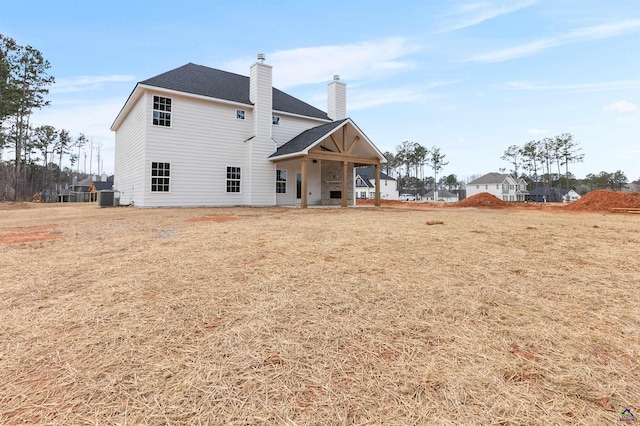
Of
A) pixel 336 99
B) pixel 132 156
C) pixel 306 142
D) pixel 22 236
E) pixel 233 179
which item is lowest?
pixel 22 236

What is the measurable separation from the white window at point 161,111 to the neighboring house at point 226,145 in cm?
4

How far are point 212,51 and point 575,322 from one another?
21.7m

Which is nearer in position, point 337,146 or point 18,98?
point 337,146

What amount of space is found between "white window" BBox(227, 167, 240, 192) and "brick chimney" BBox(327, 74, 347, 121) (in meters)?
7.77

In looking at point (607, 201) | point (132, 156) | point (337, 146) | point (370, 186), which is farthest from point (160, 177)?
point (370, 186)

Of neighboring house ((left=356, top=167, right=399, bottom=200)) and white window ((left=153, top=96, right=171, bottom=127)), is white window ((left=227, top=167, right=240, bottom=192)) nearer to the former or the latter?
white window ((left=153, top=96, right=171, bottom=127))

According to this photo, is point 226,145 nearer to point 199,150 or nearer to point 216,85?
point 199,150

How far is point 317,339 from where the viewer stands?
1906 millimetres

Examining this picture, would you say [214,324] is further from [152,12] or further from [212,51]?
[212,51]

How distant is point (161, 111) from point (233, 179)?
178 inches

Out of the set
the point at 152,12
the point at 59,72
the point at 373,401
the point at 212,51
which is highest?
the point at 59,72

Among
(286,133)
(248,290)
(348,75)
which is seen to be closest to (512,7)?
(348,75)

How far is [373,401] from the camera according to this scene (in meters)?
1.37

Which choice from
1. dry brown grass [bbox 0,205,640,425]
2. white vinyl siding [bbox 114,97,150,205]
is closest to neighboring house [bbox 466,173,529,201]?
white vinyl siding [bbox 114,97,150,205]
